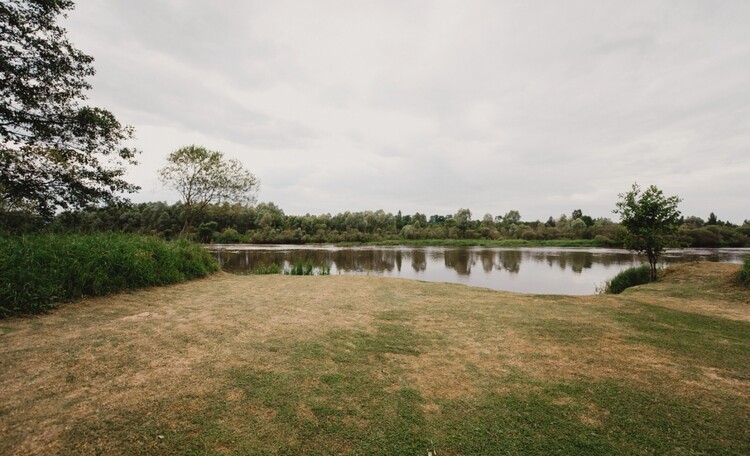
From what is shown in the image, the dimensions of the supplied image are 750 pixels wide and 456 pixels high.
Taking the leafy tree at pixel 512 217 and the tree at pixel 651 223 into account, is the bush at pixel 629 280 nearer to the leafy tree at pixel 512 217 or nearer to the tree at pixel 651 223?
the tree at pixel 651 223

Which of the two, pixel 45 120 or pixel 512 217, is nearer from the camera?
pixel 45 120

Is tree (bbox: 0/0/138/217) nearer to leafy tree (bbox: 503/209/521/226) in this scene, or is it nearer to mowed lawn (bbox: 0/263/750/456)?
mowed lawn (bbox: 0/263/750/456)

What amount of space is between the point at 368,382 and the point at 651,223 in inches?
557

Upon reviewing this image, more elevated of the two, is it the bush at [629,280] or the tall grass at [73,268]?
the tall grass at [73,268]

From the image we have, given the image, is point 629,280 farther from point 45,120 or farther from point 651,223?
point 45,120

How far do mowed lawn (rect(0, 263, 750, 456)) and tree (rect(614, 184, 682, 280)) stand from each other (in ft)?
21.9

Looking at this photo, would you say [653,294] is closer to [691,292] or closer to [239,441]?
[691,292]

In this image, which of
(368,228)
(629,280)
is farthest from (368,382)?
(368,228)

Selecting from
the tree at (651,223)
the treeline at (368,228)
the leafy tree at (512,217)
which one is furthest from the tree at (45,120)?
the leafy tree at (512,217)

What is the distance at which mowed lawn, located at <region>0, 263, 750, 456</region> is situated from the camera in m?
2.48

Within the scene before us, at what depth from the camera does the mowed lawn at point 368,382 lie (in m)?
2.48

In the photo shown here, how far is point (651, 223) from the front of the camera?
39.9 ft

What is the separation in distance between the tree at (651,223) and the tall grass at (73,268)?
1677 cm

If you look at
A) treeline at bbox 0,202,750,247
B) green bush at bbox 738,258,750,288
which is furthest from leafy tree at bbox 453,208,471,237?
green bush at bbox 738,258,750,288
